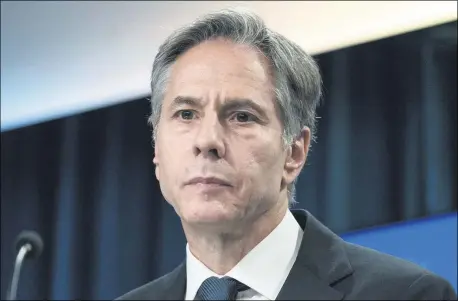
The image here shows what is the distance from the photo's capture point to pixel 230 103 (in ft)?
4.14

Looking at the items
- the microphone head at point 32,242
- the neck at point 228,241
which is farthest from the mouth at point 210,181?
the microphone head at point 32,242

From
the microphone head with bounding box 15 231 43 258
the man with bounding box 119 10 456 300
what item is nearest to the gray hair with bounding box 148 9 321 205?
the man with bounding box 119 10 456 300

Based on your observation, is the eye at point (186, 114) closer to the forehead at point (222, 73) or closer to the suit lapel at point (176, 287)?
the forehead at point (222, 73)

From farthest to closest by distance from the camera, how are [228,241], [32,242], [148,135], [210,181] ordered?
→ [148,135], [32,242], [228,241], [210,181]

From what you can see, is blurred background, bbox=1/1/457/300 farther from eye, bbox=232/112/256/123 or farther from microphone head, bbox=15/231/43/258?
eye, bbox=232/112/256/123

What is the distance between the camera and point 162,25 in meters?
2.45

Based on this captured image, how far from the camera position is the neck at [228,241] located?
4.21 ft

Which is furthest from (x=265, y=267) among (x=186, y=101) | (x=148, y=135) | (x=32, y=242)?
(x=148, y=135)

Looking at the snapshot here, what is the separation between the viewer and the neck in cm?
128

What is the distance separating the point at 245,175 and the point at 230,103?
127 mm

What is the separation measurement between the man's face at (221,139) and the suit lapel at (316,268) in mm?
91

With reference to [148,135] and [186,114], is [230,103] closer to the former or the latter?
[186,114]

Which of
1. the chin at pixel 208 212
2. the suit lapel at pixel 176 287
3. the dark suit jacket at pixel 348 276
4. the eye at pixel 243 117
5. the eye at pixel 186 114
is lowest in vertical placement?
the suit lapel at pixel 176 287

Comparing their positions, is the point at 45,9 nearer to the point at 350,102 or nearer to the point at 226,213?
the point at 350,102
